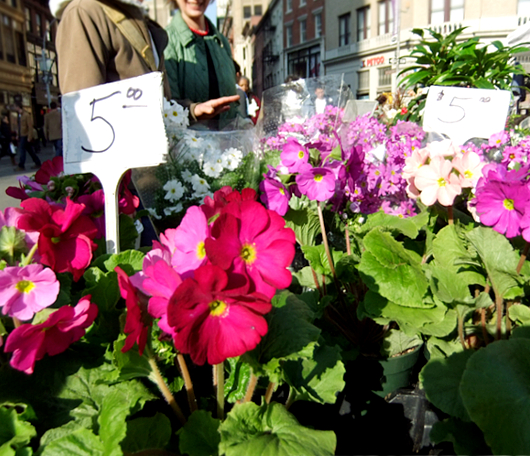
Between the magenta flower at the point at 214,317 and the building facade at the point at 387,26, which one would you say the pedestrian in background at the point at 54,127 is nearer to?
the magenta flower at the point at 214,317

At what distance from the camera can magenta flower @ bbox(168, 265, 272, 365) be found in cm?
67

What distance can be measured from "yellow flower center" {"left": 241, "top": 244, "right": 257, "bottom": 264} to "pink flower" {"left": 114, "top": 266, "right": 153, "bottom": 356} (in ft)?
0.67

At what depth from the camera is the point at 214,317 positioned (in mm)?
717

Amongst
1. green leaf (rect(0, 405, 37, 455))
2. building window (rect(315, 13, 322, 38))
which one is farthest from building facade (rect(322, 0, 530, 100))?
green leaf (rect(0, 405, 37, 455))

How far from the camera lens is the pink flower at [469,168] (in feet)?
4.89

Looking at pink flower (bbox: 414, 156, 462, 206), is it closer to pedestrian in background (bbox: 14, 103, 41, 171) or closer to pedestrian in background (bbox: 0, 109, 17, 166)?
pedestrian in background (bbox: 14, 103, 41, 171)

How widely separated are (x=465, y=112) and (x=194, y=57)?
5.60 ft

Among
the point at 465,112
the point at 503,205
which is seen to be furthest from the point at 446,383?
the point at 465,112

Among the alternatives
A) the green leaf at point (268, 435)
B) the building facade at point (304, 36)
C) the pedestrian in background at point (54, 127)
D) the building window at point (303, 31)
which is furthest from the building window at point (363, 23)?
the green leaf at point (268, 435)

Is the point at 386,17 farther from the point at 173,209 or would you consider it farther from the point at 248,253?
the point at 248,253

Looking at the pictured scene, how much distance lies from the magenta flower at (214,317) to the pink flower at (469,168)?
1093mm

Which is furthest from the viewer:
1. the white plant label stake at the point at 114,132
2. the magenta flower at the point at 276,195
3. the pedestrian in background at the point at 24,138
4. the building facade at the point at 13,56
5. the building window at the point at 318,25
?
the building window at the point at 318,25

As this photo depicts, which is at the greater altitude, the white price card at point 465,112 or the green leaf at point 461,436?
the white price card at point 465,112

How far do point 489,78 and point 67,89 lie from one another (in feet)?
8.71
